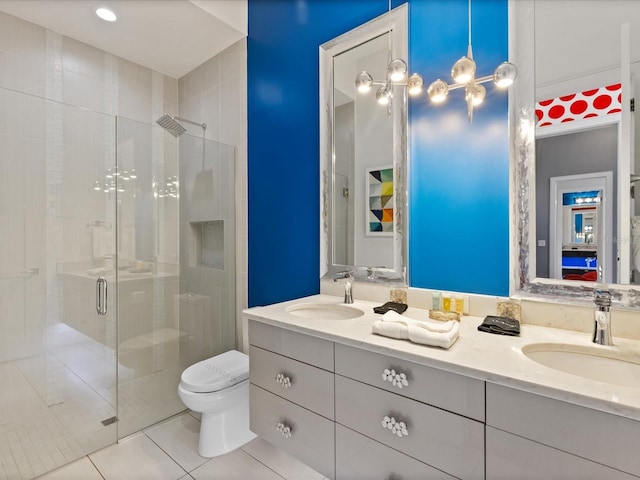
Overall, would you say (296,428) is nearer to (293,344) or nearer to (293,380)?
(293,380)

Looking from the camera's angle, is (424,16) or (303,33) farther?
(303,33)

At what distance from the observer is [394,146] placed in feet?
5.28

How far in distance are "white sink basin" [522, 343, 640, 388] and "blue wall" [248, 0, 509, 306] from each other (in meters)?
0.32

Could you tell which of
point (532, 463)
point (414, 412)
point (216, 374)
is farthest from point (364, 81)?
point (216, 374)

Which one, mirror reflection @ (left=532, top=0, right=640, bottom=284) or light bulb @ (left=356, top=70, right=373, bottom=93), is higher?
light bulb @ (left=356, top=70, right=373, bottom=93)

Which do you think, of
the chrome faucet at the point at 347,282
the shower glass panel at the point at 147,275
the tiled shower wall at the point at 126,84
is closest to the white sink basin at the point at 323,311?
the chrome faucet at the point at 347,282

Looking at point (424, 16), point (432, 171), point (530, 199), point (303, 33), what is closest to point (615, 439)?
point (530, 199)

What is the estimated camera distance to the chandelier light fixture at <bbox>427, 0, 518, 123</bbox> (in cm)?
119

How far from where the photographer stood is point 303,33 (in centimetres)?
199

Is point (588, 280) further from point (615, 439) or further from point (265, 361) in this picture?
point (265, 361)

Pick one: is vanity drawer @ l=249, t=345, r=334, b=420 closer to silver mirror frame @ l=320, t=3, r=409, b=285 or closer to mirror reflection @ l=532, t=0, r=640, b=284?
silver mirror frame @ l=320, t=3, r=409, b=285

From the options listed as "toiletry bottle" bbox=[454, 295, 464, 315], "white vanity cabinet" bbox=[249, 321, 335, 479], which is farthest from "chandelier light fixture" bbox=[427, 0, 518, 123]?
"white vanity cabinet" bbox=[249, 321, 335, 479]

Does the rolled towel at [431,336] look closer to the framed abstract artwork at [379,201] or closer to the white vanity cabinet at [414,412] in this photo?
the white vanity cabinet at [414,412]

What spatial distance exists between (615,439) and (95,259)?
2.67 m
